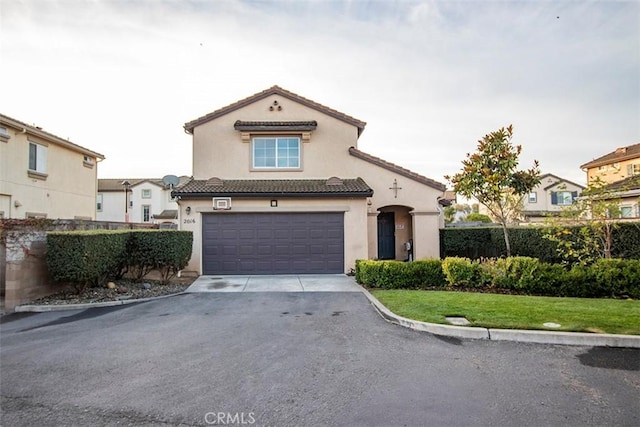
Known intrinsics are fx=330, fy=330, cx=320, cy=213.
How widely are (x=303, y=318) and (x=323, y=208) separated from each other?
6748 mm

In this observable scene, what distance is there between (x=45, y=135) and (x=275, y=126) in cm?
1330

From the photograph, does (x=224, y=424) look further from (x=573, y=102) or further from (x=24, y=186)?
(x=24, y=186)

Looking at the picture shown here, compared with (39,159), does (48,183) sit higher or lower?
lower

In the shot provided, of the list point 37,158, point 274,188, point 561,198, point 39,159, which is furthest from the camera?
point 561,198

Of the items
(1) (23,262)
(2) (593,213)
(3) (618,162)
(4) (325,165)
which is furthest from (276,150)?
(3) (618,162)

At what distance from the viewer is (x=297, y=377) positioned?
4.11m

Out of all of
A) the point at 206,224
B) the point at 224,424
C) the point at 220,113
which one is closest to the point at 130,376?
the point at 224,424

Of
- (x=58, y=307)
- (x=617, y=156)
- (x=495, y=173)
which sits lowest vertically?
(x=58, y=307)

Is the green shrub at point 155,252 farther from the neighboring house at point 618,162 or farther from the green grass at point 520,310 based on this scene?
the neighboring house at point 618,162

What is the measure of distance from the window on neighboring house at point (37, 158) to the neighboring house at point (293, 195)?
378 inches

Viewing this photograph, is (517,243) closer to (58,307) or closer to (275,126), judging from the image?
(275,126)

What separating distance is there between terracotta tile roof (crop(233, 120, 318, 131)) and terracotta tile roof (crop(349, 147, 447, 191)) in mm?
2179

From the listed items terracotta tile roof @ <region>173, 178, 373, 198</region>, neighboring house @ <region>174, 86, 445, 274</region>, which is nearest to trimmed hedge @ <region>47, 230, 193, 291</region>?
neighboring house @ <region>174, 86, 445, 274</region>

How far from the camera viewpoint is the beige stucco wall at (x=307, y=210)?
13.1 meters
